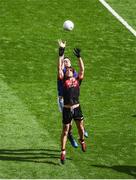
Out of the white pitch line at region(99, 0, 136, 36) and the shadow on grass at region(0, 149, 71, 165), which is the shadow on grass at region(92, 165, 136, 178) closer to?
the shadow on grass at region(0, 149, 71, 165)

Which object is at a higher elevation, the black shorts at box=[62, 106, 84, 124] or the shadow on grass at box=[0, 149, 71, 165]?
the black shorts at box=[62, 106, 84, 124]

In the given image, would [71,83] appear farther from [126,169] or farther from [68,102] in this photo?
[126,169]

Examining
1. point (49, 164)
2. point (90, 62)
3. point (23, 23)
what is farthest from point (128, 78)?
point (49, 164)

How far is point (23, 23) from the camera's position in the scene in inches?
1162

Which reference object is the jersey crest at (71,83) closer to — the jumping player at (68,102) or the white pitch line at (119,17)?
the jumping player at (68,102)

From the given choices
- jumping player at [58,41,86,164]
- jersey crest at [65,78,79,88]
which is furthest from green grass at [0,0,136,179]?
jersey crest at [65,78,79,88]

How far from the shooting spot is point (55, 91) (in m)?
24.0

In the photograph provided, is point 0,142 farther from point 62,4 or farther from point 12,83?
point 62,4

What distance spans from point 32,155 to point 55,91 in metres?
5.84

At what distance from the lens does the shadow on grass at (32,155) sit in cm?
1811

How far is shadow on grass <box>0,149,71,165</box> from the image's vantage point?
18.1 metres

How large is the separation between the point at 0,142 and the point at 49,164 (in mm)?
2141

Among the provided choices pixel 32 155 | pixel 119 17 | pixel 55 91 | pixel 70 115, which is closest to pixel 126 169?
pixel 70 115

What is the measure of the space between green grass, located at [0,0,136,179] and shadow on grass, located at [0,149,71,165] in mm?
25
